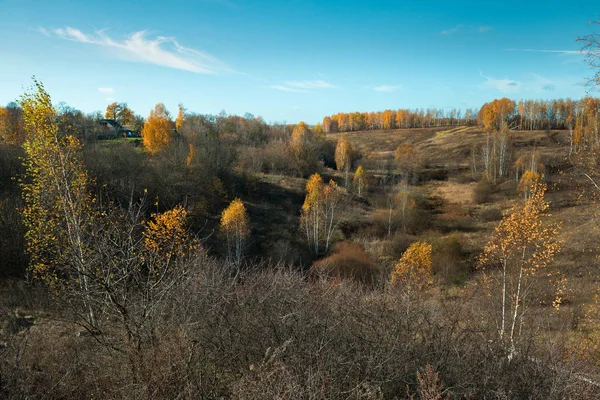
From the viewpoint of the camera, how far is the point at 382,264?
31594 millimetres

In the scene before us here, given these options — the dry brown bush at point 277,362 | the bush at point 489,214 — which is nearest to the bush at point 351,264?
the bush at point 489,214

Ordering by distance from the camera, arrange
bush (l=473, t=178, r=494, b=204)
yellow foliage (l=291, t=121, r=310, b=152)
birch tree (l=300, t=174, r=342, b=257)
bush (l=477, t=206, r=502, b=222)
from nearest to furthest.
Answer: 1. birch tree (l=300, t=174, r=342, b=257)
2. bush (l=477, t=206, r=502, b=222)
3. bush (l=473, t=178, r=494, b=204)
4. yellow foliage (l=291, t=121, r=310, b=152)

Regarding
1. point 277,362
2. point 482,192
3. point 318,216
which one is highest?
point 277,362

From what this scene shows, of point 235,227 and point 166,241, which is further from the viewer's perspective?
point 235,227

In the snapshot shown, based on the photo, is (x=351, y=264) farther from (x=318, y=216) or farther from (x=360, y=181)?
(x=360, y=181)

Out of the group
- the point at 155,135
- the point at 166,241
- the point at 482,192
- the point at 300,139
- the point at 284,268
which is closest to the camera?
the point at 166,241

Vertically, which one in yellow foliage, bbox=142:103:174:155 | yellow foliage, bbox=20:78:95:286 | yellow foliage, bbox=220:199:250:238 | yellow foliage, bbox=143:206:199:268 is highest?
yellow foliage, bbox=142:103:174:155

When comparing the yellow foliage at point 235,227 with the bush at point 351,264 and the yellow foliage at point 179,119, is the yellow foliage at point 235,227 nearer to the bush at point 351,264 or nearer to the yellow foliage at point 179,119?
the bush at point 351,264

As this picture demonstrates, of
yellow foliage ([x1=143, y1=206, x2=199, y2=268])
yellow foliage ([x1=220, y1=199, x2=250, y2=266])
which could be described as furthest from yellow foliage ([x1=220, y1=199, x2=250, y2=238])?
yellow foliage ([x1=143, y1=206, x2=199, y2=268])

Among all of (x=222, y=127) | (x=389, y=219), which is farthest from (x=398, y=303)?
(x=222, y=127)

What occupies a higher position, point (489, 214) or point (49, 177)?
point (49, 177)

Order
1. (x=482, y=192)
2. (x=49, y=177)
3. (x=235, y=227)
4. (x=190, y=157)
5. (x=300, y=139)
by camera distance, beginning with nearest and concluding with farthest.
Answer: (x=49, y=177), (x=235, y=227), (x=190, y=157), (x=482, y=192), (x=300, y=139)

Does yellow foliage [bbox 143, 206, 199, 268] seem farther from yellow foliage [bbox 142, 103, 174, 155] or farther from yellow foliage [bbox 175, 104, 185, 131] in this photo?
yellow foliage [bbox 175, 104, 185, 131]

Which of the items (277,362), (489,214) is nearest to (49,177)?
(277,362)
